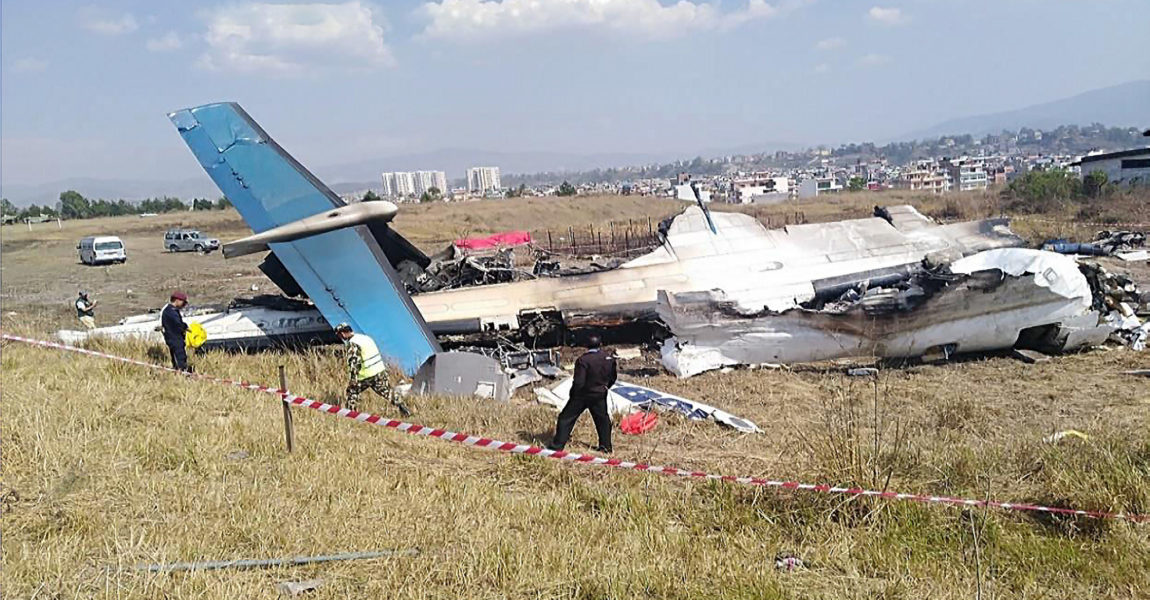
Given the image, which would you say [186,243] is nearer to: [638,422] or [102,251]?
[102,251]

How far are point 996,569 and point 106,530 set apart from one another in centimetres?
595

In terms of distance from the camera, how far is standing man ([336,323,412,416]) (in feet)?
27.1

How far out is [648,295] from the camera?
42.5 ft

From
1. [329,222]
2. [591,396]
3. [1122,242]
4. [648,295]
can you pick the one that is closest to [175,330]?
[329,222]

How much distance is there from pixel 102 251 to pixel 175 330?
31.2 meters

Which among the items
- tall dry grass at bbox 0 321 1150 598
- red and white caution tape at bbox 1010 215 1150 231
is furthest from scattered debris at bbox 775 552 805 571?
red and white caution tape at bbox 1010 215 1150 231

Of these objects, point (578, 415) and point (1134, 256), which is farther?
point (1134, 256)

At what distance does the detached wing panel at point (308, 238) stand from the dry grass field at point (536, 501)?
2.09 meters

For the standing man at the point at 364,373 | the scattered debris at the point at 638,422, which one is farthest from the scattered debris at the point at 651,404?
the standing man at the point at 364,373

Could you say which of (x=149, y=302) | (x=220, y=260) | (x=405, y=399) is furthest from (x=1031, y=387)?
(x=220, y=260)

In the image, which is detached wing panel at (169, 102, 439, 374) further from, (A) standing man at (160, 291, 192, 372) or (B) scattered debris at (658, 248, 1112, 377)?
(B) scattered debris at (658, 248, 1112, 377)

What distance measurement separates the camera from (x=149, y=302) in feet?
70.8

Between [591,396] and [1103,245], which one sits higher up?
[591,396]

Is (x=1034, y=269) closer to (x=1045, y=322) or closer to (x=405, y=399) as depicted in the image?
(x=1045, y=322)
